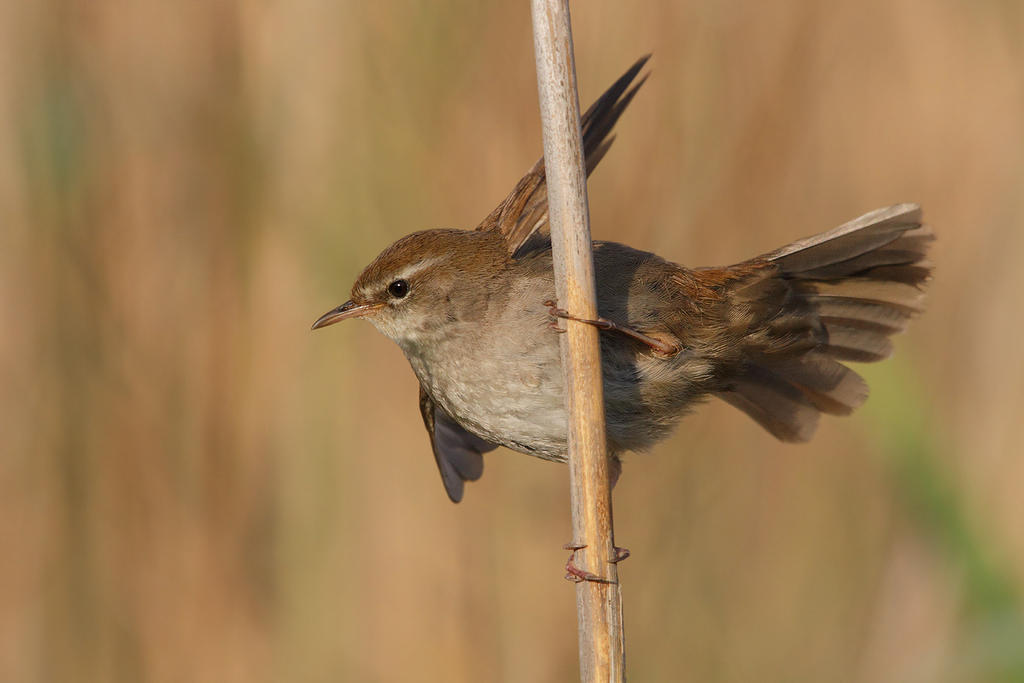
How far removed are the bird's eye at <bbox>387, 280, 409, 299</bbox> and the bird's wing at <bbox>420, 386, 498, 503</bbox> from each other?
0.30m

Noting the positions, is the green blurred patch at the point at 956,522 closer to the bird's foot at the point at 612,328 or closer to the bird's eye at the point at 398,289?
the bird's foot at the point at 612,328

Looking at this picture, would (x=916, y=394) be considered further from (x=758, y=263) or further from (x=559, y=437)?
(x=559, y=437)

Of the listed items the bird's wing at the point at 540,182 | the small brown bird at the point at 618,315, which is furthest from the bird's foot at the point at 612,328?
the bird's wing at the point at 540,182

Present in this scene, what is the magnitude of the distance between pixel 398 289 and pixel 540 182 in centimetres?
43

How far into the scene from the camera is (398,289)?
2.53 metres

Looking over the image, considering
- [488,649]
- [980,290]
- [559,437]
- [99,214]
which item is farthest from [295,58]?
[980,290]

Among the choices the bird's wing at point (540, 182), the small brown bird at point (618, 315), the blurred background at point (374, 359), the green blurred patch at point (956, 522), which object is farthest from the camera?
the blurred background at point (374, 359)

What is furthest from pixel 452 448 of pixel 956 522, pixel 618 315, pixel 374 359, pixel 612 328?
pixel 956 522

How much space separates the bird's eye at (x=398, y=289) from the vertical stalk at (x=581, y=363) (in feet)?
2.14

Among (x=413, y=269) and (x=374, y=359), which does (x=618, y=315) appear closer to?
(x=413, y=269)

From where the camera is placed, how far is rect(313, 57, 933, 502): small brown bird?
2320 millimetres

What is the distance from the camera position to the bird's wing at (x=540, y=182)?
243 cm

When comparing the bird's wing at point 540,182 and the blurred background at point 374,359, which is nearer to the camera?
the bird's wing at point 540,182

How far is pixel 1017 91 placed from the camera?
3.26 metres
